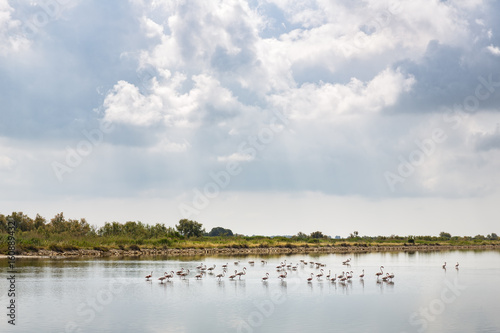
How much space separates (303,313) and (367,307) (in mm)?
4074

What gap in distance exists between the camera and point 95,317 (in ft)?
84.1

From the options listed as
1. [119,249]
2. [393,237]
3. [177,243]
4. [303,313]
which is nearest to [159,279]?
[303,313]

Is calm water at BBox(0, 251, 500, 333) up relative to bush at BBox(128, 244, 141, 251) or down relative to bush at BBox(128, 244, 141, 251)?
down

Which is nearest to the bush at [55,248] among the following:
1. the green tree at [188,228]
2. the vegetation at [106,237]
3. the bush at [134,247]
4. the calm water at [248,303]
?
the vegetation at [106,237]

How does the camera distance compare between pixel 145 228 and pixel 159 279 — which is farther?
pixel 145 228

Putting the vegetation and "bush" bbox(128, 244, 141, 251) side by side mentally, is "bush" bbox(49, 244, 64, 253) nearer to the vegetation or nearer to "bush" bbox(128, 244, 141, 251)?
the vegetation

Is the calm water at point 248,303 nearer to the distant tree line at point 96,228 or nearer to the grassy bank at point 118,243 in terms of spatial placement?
the grassy bank at point 118,243

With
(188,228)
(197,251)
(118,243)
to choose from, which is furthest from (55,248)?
(188,228)

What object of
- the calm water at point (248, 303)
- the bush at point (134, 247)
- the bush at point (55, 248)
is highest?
the bush at point (55, 248)

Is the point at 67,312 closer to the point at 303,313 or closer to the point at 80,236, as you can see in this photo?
the point at 303,313

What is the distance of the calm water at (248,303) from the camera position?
23.5m

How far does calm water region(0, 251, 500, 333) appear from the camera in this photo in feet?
77.2

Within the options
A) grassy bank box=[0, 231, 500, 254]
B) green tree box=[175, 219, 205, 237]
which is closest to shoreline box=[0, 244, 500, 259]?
grassy bank box=[0, 231, 500, 254]

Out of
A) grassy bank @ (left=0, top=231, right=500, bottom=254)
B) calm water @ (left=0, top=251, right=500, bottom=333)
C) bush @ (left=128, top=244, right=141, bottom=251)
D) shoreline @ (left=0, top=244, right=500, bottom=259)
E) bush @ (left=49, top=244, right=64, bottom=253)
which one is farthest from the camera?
bush @ (left=128, top=244, right=141, bottom=251)
